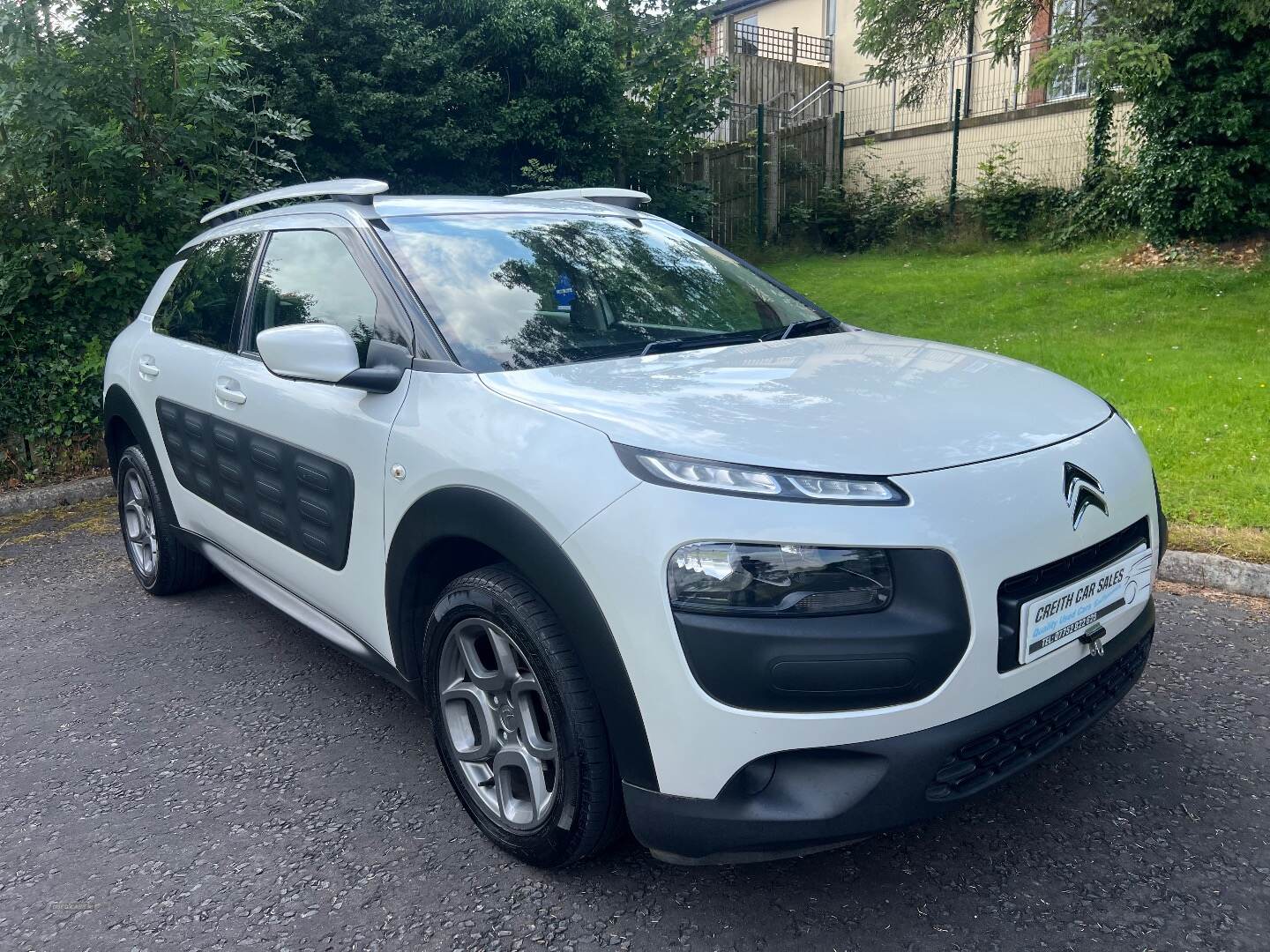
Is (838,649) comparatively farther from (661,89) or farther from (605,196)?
(661,89)

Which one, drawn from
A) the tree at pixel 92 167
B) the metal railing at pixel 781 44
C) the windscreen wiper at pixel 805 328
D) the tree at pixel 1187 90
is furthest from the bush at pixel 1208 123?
the metal railing at pixel 781 44

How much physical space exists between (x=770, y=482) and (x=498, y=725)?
40.6 inches

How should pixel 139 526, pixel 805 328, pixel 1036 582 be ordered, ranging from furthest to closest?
pixel 139 526, pixel 805 328, pixel 1036 582

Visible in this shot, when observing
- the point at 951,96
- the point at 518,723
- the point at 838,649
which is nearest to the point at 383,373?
the point at 518,723

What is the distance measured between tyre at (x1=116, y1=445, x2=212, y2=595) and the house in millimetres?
10663

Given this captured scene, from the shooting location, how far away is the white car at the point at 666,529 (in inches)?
79.9

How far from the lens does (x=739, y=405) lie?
7.88 ft

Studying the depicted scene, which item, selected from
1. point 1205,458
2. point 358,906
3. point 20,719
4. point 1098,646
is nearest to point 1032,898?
point 1098,646

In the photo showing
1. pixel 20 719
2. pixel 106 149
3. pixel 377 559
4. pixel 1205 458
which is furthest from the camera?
pixel 106 149

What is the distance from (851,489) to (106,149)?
6.01 metres

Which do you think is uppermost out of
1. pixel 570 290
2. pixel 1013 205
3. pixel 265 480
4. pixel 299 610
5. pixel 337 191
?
pixel 337 191

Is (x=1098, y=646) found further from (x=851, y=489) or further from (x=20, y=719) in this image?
(x=20, y=719)

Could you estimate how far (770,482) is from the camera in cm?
210

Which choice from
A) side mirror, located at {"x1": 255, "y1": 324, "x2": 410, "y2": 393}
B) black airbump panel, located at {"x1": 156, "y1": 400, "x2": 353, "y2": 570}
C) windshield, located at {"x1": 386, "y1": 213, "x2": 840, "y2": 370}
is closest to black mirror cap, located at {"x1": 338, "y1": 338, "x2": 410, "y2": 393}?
side mirror, located at {"x1": 255, "y1": 324, "x2": 410, "y2": 393}
